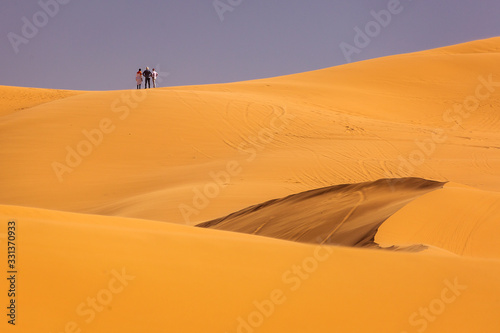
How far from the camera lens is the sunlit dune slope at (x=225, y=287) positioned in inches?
135

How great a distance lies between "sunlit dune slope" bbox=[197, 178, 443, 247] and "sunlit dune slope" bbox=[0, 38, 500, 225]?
7.71 feet

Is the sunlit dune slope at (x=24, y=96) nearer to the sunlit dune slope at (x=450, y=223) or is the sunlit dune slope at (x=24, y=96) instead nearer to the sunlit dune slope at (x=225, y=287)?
the sunlit dune slope at (x=450, y=223)

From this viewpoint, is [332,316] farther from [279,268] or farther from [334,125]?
[334,125]

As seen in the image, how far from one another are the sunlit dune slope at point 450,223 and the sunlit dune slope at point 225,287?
1.76m

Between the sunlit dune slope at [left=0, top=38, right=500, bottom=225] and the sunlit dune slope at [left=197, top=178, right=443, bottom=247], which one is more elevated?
the sunlit dune slope at [left=0, top=38, right=500, bottom=225]

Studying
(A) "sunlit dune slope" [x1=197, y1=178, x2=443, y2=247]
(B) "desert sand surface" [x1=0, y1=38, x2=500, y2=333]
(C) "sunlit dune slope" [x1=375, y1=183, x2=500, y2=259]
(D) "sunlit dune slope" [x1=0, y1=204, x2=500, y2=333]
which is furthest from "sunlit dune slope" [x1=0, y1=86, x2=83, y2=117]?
Result: (D) "sunlit dune slope" [x1=0, y1=204, x2=500, y2=333]

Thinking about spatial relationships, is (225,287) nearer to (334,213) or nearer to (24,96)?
(334,213)

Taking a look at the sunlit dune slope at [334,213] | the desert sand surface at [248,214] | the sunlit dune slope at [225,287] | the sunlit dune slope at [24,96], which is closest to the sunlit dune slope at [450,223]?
the desert sand surface at [248,214]

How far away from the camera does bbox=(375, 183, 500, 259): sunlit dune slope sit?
6.59 meters

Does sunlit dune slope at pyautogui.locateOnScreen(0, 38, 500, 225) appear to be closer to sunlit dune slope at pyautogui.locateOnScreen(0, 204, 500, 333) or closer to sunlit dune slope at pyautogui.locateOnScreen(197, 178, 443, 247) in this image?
sunlit dune slope at pyautogui.locateOnScreen(197, 178, 443, 247)

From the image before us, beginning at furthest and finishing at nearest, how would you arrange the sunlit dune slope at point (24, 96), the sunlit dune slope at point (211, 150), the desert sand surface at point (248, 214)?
the sunlit dune slope at point (24, 96), the sunlit dune slope at point (211, 150), the desert sand surface at point (248, 214)

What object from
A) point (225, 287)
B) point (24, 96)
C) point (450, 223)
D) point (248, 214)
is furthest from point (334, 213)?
point (24, 96)

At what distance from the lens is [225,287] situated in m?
3.94

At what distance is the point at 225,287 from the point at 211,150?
15475 millimetres
